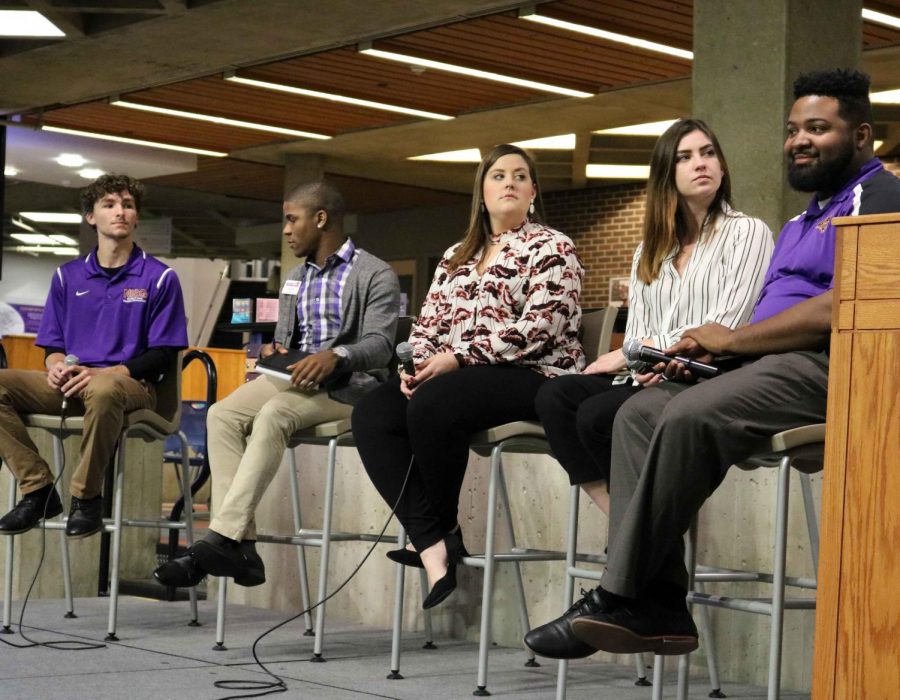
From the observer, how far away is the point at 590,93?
10.4 meters

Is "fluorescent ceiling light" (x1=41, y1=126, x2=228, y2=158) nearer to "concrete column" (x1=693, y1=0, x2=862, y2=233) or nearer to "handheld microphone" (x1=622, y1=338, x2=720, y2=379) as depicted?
"concrete column" (x1=693, y1=0, x2=862, y2=233)

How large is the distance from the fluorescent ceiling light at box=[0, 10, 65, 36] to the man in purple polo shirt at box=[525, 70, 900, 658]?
289 inches

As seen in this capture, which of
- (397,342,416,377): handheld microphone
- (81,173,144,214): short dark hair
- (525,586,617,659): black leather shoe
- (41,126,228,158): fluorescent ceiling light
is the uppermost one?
(41,126,228,158): fluorescent ceiling light

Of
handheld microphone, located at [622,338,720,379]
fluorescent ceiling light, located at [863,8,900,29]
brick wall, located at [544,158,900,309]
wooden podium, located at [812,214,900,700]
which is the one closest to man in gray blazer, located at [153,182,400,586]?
handheld microphone, located at [622,338,720,379]

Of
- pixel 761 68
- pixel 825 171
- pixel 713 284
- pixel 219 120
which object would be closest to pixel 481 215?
pixel 713 284

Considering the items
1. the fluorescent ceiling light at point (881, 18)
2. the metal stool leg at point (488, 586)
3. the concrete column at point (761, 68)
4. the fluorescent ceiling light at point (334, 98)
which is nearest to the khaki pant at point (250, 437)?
the metal stool leg at point (488, 586)

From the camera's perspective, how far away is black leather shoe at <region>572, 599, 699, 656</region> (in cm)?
251

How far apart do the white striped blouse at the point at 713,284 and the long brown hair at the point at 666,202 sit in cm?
2

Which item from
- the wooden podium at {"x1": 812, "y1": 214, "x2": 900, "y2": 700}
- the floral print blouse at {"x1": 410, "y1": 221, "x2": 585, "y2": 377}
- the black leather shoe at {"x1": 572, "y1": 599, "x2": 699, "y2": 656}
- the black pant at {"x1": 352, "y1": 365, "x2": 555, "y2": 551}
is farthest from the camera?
the floral print blouse at {"x1": 410, "y1": 221, "x2": 585, "y2": 377}

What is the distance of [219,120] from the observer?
1188 centimetres

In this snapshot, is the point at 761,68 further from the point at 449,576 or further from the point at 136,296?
the point at 449,576

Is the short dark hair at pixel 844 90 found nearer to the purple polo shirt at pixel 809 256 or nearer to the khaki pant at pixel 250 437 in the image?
the purple polo shirt at pixel 809 256

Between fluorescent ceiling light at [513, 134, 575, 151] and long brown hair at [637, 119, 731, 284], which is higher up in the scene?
fluorescent ceiling light at [513, 134, 575, 151]

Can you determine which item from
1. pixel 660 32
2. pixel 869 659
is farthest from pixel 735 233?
pixel 660 32
